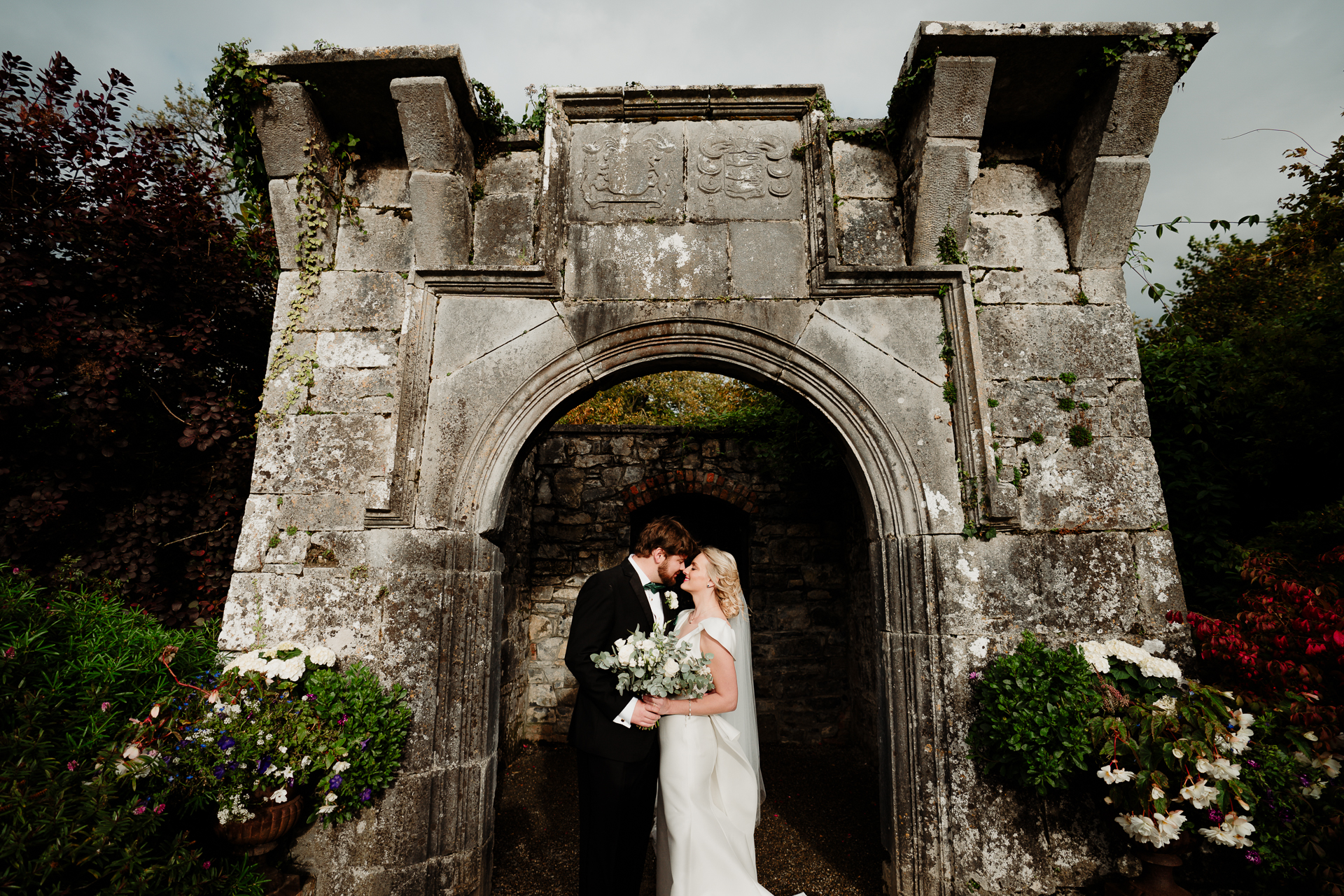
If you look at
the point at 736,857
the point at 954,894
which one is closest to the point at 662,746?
the point at 736,857

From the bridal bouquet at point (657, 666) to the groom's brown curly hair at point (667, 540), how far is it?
476 mm

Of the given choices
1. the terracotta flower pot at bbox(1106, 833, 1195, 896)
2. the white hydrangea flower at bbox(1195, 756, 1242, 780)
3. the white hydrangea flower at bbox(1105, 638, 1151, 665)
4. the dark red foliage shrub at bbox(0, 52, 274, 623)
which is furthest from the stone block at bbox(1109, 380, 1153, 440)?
the dark red foliage shrub at bbox(0, 52, 274, 623)

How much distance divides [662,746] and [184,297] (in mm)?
4115

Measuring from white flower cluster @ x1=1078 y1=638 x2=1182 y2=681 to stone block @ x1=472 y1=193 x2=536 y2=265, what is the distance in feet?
11.5

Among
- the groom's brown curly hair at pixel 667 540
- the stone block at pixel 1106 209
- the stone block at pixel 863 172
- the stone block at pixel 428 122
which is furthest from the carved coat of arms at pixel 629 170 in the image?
the stone block at pixel 1106 209

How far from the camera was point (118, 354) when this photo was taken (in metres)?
3.35

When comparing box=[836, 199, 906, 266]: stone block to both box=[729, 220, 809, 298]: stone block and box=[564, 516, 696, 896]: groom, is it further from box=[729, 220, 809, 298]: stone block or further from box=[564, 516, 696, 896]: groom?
box=[564, 516, 696, 896]: groom

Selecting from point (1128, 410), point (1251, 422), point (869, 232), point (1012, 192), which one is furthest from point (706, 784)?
point (1251, 422)

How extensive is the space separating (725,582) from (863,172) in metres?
2.62

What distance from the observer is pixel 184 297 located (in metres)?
3.75

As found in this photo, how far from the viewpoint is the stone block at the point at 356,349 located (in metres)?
3.23

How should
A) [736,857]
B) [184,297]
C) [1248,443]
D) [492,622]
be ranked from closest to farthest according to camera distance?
[736,857] → [492,622] → [184,297] → [1248,443]

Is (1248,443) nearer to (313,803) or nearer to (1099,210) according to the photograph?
(1099,210)

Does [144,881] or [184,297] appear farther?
[184,297]
